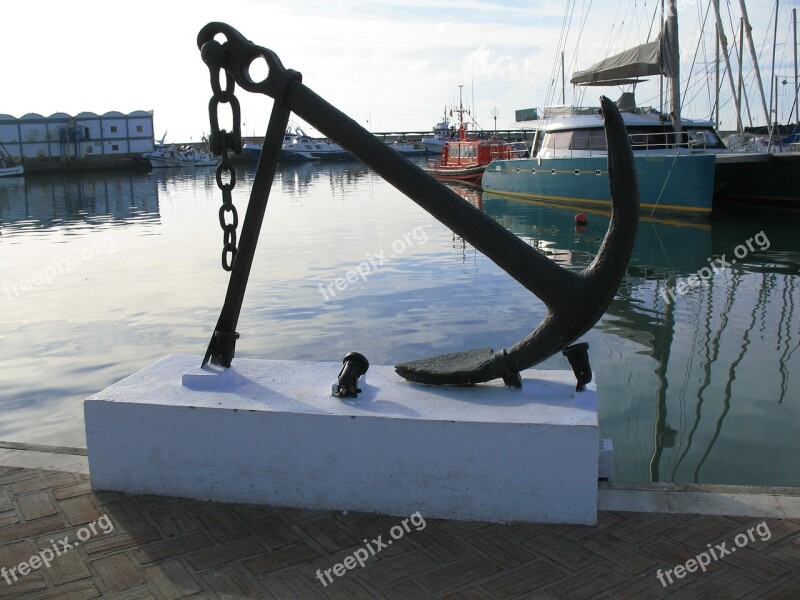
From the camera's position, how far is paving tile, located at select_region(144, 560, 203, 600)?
8.29 ft

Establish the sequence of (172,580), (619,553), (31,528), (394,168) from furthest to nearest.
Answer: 1. (394,168)
2. (31,528)
3. (619,553)
4. (172,580)

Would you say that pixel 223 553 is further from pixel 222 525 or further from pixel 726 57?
pixel 726 57

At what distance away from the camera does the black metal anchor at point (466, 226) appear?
2863 mm

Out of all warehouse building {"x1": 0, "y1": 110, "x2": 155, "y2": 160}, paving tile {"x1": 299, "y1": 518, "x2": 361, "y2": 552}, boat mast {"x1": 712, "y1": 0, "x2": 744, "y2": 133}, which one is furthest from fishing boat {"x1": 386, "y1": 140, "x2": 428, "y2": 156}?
paving tile {"x1": 299, "y1": 518, "x2": 361, "y2": 552}

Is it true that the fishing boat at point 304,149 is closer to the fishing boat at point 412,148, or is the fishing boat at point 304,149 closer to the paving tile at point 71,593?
the fishing boat at point 412,148

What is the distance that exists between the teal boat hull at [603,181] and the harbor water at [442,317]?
2.47ft

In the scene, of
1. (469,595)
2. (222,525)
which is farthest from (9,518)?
(469,595)

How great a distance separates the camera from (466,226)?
300cm

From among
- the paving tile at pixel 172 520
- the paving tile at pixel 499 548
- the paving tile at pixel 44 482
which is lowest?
the paving tile at pixel 499 548

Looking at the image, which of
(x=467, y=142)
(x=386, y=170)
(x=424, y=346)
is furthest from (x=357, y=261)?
(x=467, y=142)

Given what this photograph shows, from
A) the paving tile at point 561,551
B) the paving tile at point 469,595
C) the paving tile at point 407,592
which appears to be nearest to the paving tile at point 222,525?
the paving tile at point 407,592

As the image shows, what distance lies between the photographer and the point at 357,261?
13117 millimetres

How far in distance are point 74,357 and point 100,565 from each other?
5285 millimetres

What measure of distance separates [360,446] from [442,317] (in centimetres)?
581
